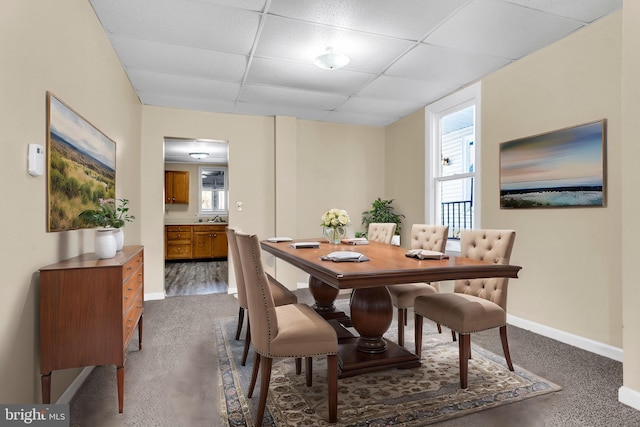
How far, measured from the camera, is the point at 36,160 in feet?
5.60

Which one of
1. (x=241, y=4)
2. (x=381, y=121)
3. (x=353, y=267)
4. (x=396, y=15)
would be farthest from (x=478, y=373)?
(x=381, y=121)

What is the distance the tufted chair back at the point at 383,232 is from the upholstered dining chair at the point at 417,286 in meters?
0.30

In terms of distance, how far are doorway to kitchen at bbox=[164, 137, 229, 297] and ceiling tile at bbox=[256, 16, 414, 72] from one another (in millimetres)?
3879

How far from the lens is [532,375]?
2346 millimetres

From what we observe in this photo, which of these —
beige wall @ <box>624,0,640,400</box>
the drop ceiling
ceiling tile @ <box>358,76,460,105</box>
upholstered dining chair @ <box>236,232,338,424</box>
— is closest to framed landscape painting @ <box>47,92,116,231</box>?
the drop ceiling

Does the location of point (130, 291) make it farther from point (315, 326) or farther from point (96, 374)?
point (315, 326)

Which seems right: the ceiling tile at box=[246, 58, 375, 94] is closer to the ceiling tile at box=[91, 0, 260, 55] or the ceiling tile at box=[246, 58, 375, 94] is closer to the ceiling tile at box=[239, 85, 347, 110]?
the ceiling tile at box=[239, 85, 347, 110]

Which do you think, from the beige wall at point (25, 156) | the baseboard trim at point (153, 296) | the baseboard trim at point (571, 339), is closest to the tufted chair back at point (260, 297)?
the beige wall at point (25, 156)

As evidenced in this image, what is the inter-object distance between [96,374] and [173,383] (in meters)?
0.62

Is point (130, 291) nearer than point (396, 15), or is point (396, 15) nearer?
point (130, 291)

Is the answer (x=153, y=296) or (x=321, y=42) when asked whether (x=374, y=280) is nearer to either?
(x=321, y=42)

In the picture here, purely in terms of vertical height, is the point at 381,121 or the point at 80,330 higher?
the point at 381,121

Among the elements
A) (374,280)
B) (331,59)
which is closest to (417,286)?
(374,280)

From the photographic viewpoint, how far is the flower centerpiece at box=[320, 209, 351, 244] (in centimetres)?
316
